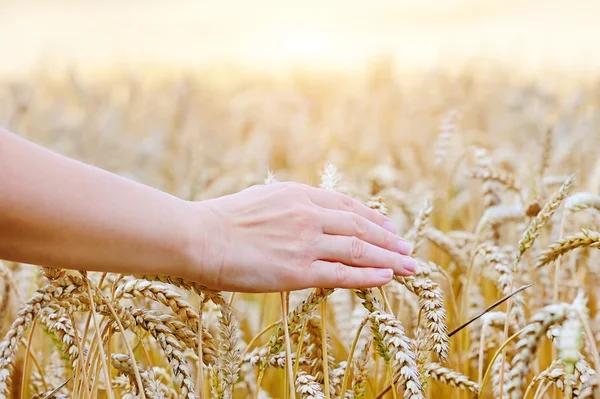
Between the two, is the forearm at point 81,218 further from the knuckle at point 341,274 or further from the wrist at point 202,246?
the knuckle at point 341,274

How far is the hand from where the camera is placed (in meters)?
0.97

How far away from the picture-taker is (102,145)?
4000 millimetres

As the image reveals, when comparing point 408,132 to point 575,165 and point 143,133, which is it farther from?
point 143,133

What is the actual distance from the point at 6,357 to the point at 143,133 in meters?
4.29

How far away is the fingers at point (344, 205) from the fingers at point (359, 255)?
6 cm

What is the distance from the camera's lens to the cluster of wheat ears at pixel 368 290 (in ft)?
3.24

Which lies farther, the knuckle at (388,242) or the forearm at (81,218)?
the knuckle at (388,242)

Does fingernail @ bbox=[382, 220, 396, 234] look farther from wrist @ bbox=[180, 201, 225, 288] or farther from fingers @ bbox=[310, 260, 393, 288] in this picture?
wrist @ bbox=[180, 201, 225, 288]

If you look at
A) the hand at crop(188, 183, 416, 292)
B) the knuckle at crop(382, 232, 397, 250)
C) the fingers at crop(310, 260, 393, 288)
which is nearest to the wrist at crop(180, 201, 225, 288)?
the hand at crop(188, 183, 416, 292)

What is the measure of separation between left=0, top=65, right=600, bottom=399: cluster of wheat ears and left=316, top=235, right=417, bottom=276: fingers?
0.02 meters

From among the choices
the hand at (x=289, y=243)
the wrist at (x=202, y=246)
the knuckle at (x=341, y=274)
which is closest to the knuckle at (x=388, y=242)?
the hand at (x=289, y=243)

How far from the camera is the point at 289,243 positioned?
1030mm

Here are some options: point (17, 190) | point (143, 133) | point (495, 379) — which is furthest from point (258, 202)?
point (143, 133)

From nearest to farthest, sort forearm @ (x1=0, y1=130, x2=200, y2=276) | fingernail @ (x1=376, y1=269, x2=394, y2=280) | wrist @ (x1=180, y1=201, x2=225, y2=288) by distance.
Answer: forearm @ (x1=0, y1=130, x2=200, y2=276)
wrist @ (x1=180, y1=201, x2=225, y2=288)
fingernail @ (x1=376, y1=269, x2=394, y2=280)
